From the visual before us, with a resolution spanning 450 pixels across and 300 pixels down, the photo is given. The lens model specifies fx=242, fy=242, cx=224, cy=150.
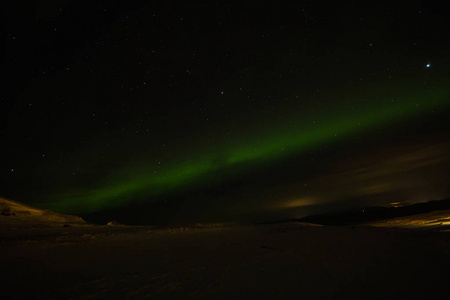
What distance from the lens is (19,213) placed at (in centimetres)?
2216

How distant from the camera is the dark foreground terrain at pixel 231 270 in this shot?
4.78 meters

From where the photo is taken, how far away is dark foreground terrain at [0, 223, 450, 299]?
4781mm

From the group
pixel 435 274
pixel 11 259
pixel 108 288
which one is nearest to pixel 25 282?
pixel 108 288

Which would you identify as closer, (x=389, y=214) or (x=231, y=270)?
(x=231, y=270)

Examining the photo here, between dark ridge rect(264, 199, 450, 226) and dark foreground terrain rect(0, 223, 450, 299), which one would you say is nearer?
dark foreground terrain rect(0, 223, 450, 299)

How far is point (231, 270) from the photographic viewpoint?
6164 mm

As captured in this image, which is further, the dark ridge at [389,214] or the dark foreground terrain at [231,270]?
the dark ridge at [389,214]

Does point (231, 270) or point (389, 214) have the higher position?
point (231, 270)

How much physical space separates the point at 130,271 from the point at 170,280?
1285mm

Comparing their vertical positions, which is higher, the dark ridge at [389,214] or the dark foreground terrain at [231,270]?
the dark foreground terrain at [231,270]

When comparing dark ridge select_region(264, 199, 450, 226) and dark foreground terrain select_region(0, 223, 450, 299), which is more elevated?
dark foreground terrain select_region(0, 223, 450, 299)

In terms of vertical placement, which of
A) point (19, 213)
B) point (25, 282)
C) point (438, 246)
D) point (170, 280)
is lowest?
point (438, 246)

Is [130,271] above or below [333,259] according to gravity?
above

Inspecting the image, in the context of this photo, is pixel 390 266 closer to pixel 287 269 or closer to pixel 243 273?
pixel 287 269
